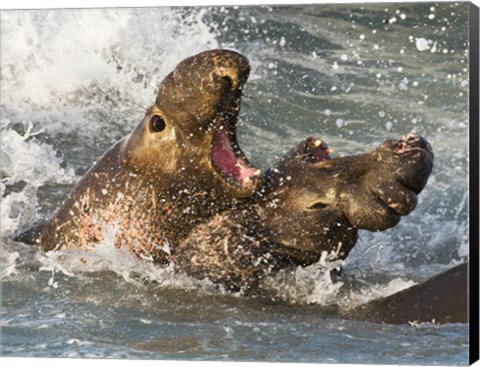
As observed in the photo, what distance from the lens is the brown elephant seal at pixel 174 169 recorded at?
8195mm

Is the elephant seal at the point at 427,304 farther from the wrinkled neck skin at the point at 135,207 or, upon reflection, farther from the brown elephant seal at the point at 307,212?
the wrinkled neck skin at the point at 135,207

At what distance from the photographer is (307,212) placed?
27.2ft

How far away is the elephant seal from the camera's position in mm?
7980

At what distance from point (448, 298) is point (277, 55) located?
175 cm

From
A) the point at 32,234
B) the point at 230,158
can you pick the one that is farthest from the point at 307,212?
the point at 32,234

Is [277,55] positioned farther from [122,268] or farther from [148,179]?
[122,268]

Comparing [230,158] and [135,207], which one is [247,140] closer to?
[230,158]

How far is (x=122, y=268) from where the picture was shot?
869 centimetres

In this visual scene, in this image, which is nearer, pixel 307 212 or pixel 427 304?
pixel 427 304

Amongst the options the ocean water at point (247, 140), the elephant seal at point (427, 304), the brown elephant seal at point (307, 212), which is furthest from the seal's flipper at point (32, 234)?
the elephant seal at point (427, 304)

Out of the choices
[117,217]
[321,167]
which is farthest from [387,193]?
[117,217]

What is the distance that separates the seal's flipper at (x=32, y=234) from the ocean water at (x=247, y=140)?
68 millimetres

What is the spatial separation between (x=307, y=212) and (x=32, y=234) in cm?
183

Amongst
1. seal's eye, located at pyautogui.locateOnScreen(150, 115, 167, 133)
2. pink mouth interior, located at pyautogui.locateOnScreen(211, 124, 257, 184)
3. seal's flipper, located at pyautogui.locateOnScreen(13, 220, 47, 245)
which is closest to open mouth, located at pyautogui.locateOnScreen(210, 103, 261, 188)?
pink mouth interior, located at pyautogui.locateOnScreen(211, 124, 257, 184)
